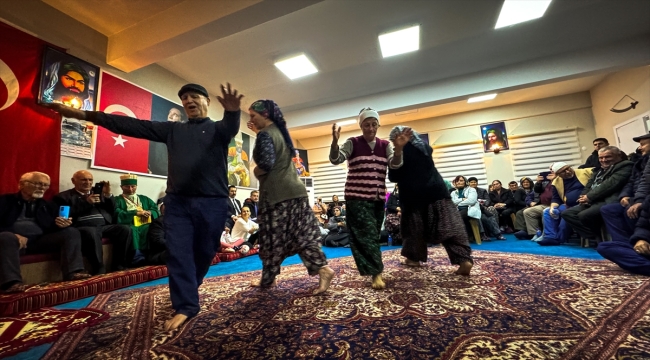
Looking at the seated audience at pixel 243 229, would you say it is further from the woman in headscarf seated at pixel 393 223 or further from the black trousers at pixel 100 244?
the woman in headscarf seated at pixel 393 223

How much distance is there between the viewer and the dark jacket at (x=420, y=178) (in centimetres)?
218

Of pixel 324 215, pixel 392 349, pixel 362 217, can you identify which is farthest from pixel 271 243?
pixel 324 215

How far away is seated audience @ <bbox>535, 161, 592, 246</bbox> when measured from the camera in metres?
3.92

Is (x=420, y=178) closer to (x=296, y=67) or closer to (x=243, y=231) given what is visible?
(x=243, y=231)

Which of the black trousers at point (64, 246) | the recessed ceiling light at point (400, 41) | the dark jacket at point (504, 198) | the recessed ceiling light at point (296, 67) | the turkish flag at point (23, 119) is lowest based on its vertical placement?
the black trousers at point (64, 246)

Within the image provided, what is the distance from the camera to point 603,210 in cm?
303

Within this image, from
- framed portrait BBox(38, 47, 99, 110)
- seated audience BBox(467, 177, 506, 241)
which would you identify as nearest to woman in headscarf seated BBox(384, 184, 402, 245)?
seated audience BBox(467, 177, 506, 241)

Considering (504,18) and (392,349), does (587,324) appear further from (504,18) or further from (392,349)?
(504,18)

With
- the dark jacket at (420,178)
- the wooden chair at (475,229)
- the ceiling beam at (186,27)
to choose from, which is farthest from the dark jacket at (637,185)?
the ceiling beam at (186,27)

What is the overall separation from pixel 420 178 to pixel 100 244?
344 cm

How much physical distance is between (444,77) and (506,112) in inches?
126

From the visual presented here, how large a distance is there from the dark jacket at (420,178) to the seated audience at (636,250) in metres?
1.29

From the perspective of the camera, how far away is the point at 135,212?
3.60 metres

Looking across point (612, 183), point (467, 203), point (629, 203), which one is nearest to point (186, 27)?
point (467, 203)
